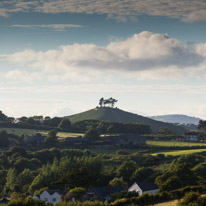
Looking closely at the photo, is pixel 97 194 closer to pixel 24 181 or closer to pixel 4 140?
pixel 24 181

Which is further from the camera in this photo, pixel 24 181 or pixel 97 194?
pixel 24 181

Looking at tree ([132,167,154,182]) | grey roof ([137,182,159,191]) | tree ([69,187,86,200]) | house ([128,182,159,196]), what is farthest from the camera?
tree ([132,167,154,182])

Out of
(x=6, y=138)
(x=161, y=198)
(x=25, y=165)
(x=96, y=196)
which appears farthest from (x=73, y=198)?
(x=6, y=138)

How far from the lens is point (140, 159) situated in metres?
158

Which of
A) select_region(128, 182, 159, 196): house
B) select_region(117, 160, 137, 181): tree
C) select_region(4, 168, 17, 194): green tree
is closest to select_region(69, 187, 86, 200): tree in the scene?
select_region(128, 182, 159, 196): house

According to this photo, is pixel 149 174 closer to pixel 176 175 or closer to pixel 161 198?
pixel 176 175

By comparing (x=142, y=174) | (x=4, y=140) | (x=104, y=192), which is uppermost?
(x=4, y=140)

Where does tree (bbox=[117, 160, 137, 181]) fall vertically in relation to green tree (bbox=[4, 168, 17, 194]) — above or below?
above

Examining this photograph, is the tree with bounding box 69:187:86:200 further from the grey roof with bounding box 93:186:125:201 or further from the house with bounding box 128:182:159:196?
the house with bounding box 128:182:159:196

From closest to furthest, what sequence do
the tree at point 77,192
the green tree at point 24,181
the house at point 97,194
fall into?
the tree at point 77,192 < the house at point 97,194 < the green tree at point 24,181

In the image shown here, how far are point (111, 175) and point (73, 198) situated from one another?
2817 centimetres

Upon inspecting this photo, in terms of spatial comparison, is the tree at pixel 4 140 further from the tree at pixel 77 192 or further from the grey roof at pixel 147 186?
the tree at pixel 77 192

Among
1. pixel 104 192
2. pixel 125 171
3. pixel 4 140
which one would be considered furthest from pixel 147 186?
pixel 4 140

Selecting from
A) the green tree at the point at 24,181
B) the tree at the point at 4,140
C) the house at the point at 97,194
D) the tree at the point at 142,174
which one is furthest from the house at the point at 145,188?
the tree at the point at 4,140
